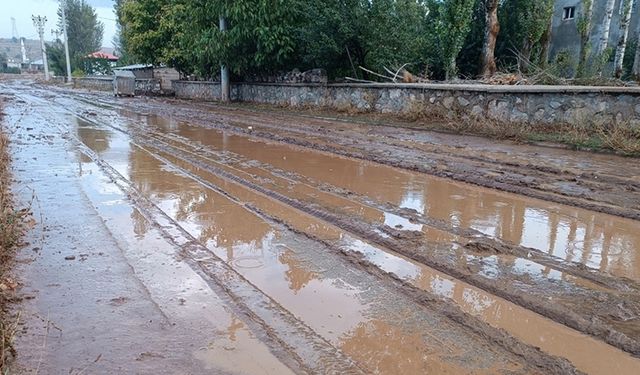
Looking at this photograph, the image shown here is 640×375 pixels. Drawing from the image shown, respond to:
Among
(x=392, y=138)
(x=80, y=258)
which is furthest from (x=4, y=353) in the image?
(x=392, y=138)

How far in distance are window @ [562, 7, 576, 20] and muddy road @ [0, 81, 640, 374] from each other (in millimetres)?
19046

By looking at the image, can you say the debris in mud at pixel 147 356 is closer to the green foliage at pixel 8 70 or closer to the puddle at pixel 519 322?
the puddle at pixel 519 322

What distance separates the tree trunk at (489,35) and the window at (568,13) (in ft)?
22.0

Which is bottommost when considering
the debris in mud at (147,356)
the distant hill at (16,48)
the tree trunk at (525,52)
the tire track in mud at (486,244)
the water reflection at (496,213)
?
the debris in mud at (147,356)

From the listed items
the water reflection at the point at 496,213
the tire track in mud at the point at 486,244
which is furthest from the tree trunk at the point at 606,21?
the tire track in mud at the point at 486,244

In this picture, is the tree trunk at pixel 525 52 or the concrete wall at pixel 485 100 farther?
the tree trunk at pixel 525 52

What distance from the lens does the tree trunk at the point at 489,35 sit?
20.2 m

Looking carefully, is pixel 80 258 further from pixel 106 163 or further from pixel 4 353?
pixel 106 163

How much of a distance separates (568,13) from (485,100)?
50.7 feet

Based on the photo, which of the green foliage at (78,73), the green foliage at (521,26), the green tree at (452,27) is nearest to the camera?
the green tree at (452,27)

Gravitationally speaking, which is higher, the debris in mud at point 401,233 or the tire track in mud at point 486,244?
the tire track in mud at point 486,244

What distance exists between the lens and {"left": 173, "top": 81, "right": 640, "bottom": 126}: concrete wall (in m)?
11.2

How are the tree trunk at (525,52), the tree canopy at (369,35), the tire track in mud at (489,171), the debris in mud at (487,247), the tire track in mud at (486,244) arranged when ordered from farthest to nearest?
the tree trunk at (525,52), the tree canopy at (369,35), the tire track in mud at (489,171), the debris in mud at (487,247), the tire track in mud at (486,244)

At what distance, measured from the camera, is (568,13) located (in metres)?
25.3
